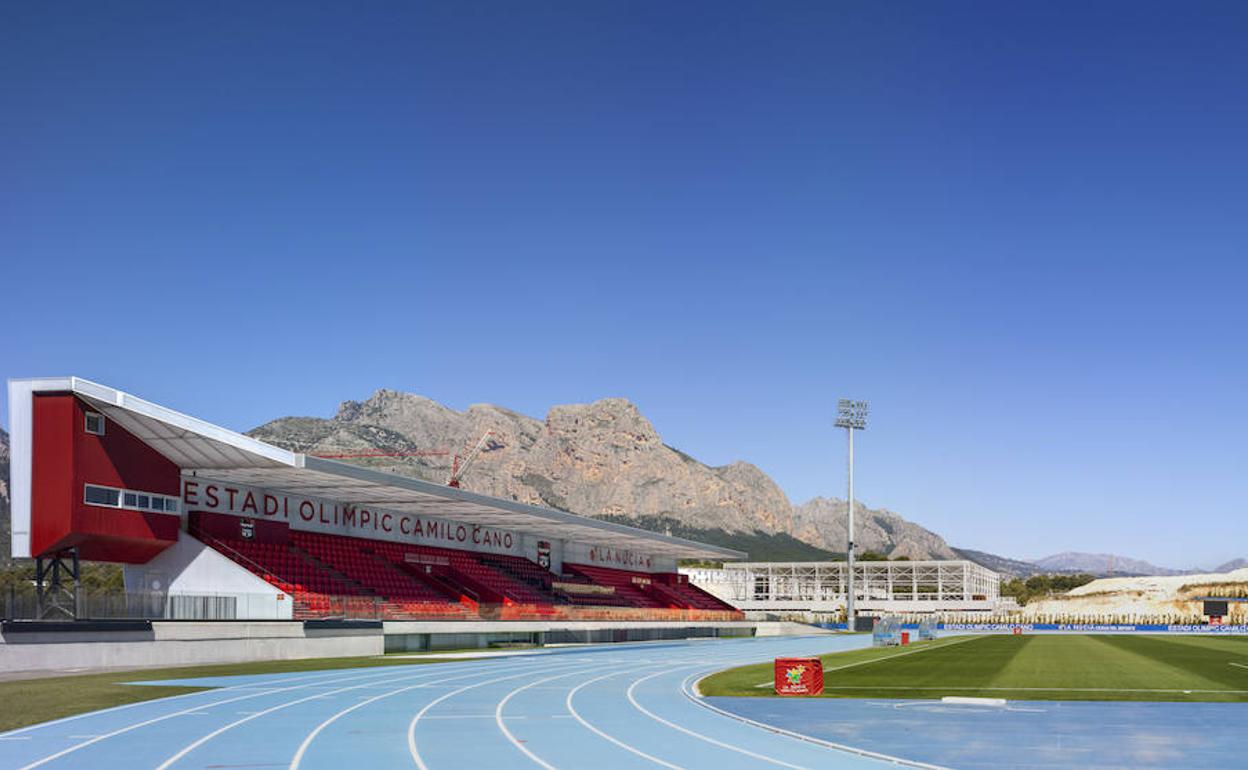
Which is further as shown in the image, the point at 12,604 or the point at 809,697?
the point at 12,604

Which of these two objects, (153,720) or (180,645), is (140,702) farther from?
(180,645)

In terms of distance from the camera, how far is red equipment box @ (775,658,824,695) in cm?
2417

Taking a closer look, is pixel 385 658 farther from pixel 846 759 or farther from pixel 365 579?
pixel 846 759

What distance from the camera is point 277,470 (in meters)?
42.5

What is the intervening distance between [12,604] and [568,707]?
1852 cm

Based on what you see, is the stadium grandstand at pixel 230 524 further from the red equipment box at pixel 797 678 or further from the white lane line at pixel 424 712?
the red equipment box at pixel 797 678

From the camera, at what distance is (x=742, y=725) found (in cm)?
1900

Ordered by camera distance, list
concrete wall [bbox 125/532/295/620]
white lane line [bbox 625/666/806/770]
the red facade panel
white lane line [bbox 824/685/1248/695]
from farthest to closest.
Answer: concrete wall [bbox 125/532/295/620] < the red facade panel < white lane line [bbox 824/685/1248/695] < white lane line [bbox 625/666/806/770]

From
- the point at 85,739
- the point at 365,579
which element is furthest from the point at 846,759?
the point at 365,579

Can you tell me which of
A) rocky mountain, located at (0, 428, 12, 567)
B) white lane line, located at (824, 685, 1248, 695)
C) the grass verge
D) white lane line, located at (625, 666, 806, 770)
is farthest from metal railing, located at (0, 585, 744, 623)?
rocky mountain, located at (0, 428, 12, 567)

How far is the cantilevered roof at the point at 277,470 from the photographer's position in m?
36.5

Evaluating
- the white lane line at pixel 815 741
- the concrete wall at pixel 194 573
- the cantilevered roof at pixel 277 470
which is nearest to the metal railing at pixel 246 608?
the concrete wall at pixel 194 573

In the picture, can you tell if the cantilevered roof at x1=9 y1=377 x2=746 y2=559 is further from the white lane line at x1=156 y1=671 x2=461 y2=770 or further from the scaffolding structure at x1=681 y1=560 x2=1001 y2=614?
the scaffolding structure at x1=681 y1=560 x2=1001 y2=614

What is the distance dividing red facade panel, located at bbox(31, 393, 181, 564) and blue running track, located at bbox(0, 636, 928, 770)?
10.4 m
